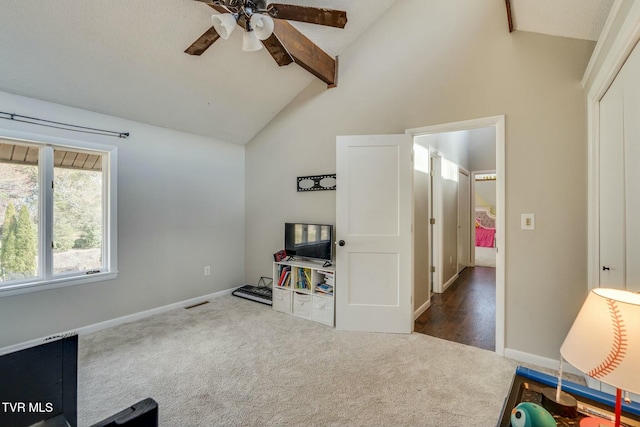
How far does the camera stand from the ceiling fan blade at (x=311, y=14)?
185 centimetres

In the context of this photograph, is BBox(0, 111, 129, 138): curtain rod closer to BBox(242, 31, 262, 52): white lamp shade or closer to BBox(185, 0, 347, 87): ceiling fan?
BBox(185, 0, 347, 87): ceiling fan

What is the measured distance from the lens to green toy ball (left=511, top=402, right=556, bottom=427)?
0.81m

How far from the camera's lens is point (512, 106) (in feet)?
7.73

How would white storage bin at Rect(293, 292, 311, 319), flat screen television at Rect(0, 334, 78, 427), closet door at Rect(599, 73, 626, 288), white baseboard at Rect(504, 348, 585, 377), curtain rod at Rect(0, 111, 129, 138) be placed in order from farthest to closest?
1. white storage bin at Rect(293, 292, 311, 319)
2. curtain rod at Rect(0, 111, 129, 138)
3. white baseboard at Rect(504, 348, 585, 377)
4. closet door at Rect(599, 73, 626, 288)
5. flat screen television at Rect(0, 334, 78, 427)

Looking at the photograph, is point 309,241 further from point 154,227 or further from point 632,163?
point 632,163

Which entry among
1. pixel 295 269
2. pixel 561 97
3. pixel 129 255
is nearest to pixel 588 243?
pixel 561 97

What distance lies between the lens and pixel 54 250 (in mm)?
2721

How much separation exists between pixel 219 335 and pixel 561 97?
353cm

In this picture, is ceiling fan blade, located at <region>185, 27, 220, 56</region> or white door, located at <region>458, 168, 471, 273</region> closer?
ceiling fan blade, located at <region>185, 27, 220, 56</region>

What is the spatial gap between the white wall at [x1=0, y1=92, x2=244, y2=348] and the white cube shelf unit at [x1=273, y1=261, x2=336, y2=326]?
42.5 inches

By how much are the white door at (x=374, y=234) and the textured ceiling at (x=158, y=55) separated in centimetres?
122

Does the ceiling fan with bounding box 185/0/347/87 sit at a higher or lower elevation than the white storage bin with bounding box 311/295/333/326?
higher

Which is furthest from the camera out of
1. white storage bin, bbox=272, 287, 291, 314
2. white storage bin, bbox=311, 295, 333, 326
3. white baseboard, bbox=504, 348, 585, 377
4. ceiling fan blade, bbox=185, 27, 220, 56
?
white storage bin, bbox=272, 287, 291, 314

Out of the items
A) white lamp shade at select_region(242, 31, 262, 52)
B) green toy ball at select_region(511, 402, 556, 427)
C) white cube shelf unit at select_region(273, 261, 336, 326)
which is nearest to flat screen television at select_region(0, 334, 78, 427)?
green toy ball at select_region(511, 402, 556, 427)
